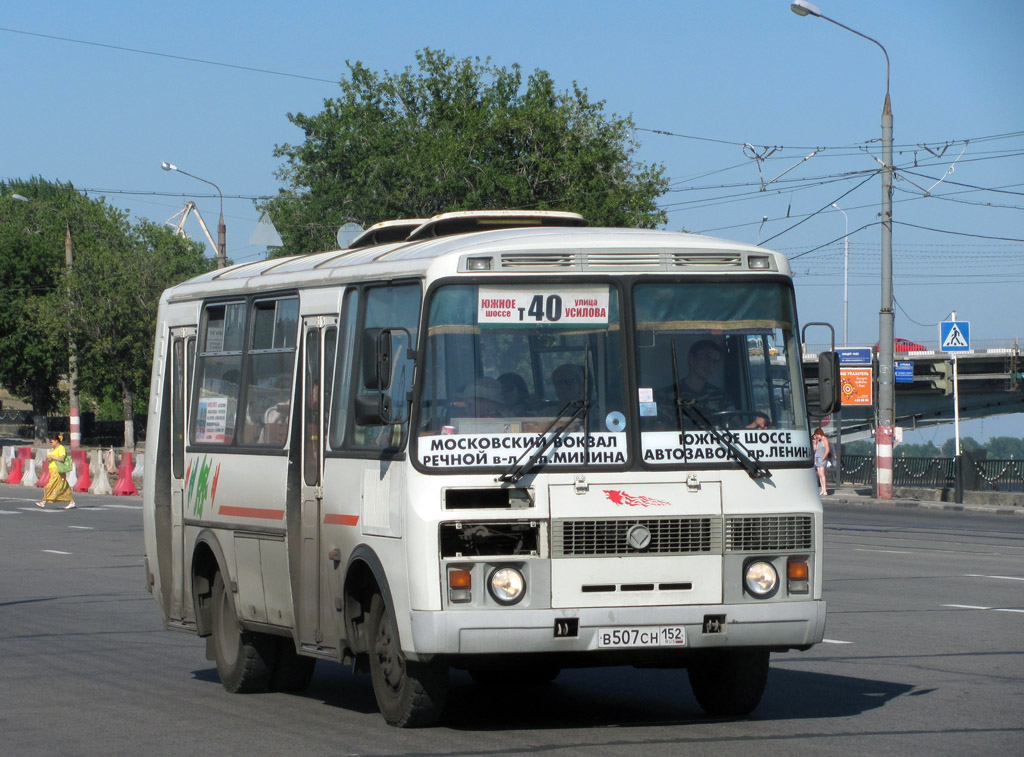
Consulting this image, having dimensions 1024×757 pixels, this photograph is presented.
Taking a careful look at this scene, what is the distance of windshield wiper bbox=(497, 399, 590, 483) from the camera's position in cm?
756

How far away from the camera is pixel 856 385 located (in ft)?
132

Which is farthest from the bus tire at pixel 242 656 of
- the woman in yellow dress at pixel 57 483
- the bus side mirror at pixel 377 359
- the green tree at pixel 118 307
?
the green tree at pixel 118 307

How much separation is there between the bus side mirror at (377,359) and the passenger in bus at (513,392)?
1.88 ft

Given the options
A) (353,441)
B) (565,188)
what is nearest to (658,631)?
(353,441)

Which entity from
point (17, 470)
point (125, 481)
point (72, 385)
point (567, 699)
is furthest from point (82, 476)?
point (567, 699)

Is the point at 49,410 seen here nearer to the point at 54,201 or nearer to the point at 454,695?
the point at 54,201

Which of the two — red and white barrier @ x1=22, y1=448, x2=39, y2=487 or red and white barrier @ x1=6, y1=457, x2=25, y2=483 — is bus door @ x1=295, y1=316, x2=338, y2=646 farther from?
red and white barrier @ x1=6, y1=457, x2=25, y2=483

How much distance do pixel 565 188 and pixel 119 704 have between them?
48.9m

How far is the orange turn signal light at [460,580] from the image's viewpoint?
750 cm

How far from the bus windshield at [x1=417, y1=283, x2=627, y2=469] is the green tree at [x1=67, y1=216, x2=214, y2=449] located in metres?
60.8

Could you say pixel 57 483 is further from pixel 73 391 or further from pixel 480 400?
pixel 480 400

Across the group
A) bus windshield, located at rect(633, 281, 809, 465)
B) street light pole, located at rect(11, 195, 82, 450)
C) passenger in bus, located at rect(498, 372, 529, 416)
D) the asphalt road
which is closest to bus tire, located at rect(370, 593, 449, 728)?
the asphalt road

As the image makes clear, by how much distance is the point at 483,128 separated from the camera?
57500 millimetres

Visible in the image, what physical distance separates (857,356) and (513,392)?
3346cm
